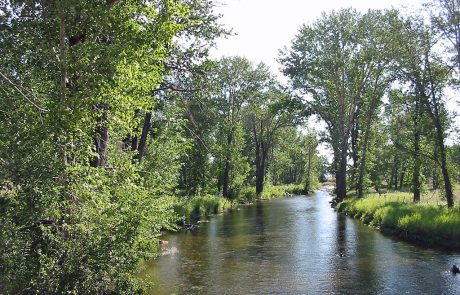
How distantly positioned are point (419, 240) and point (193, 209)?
17540mm

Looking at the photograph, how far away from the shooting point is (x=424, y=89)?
1065 inches

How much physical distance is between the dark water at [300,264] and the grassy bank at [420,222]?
39.4 inches

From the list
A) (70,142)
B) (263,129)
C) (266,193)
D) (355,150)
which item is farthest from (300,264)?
(263,129)

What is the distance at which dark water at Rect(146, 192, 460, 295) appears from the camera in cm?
1345

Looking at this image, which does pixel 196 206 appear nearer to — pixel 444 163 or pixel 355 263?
pixel 355 263

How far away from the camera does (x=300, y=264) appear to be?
55.1 feet

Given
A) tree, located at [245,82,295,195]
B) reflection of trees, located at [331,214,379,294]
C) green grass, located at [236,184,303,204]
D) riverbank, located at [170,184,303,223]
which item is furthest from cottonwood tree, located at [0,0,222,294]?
tree, located at [245,82,295,195]

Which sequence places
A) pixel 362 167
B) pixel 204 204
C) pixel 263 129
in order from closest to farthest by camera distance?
pixel 204 204
pixel 362 167
pixel 263 129

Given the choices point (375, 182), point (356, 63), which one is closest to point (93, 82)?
point (356, 63)

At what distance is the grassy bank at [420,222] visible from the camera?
62.6ft

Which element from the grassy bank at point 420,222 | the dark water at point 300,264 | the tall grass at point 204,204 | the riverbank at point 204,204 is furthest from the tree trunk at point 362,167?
the dark water at point 300,264

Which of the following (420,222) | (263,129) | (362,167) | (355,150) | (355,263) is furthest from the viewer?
(263,129)

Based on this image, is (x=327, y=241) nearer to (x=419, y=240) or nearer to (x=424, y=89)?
(x=419, y=240)

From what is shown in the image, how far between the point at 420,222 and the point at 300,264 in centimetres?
864
